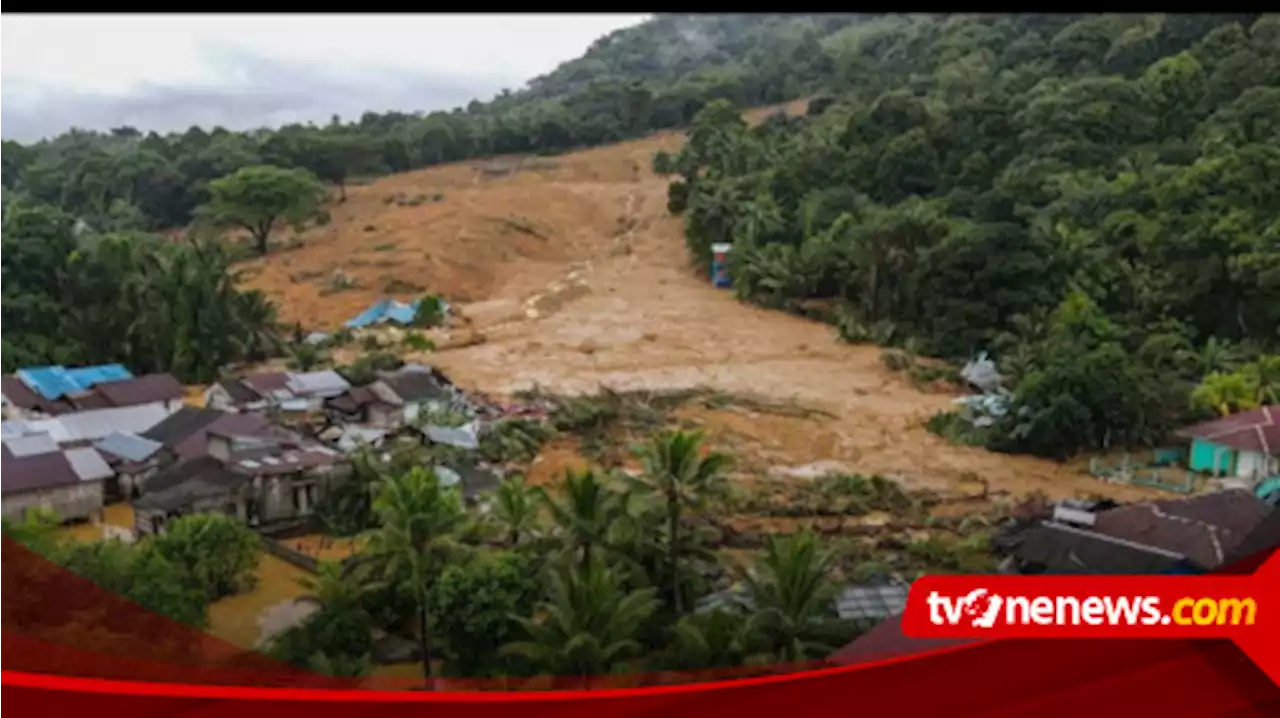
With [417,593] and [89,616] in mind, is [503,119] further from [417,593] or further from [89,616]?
[89,616]

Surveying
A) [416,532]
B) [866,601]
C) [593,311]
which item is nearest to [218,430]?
[416,532]

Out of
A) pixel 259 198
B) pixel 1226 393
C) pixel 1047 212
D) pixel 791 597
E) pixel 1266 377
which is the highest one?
pixel 259 198

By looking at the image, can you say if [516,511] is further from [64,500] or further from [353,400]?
[353,400]

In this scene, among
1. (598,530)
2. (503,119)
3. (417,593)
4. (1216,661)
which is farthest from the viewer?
(503,119)

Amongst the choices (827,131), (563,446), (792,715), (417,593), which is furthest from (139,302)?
(827,131)

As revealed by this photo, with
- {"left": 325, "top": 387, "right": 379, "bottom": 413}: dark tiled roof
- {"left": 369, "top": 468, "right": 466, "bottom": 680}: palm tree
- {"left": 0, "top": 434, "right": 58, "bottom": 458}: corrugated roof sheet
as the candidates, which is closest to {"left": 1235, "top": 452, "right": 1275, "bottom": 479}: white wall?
{"left": 369, "top": 468, "right": 466, "bottom": 680}: palm tree

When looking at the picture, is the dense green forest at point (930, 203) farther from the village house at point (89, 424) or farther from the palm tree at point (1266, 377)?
the village house at point (89, 424)

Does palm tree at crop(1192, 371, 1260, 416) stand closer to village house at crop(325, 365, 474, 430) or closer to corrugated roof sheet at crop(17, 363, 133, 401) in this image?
village house at crop(325, 365, 474, 430)
